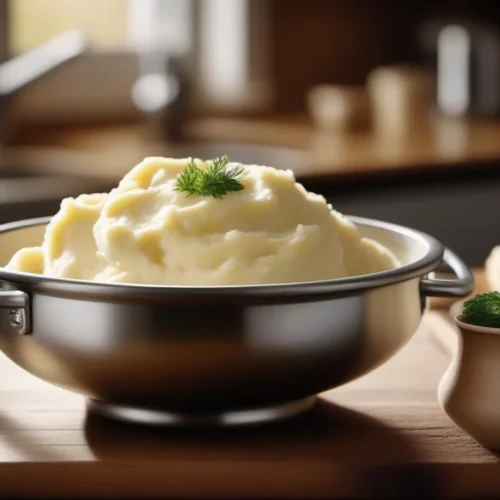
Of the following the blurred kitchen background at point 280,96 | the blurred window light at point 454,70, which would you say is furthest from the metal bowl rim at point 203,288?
the blurred window light at point 454,70

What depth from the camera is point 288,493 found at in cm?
99

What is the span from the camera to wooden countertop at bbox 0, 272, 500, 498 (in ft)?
3.23

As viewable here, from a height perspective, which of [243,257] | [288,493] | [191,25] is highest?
[191,25]

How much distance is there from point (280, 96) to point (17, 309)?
340 cm

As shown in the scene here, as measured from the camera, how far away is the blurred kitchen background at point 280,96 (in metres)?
3.01

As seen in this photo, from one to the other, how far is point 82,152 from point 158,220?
2.31 metres

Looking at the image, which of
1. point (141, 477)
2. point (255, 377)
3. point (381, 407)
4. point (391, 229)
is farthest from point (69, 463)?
point (391, 229)

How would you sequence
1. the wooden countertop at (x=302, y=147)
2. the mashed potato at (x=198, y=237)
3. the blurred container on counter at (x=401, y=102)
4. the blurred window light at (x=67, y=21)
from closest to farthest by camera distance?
the mashed potato at (x=198, y=237) → the wooden countertop at (x=302, y=147) → the blurred window light at (x=67, y=21) → the blurred container on counter at (x=401, y=102)

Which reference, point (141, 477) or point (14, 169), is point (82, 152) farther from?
point (141, 477)

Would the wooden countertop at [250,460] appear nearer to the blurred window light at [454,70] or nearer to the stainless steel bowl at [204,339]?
the stainless steel bowl at [204,339]

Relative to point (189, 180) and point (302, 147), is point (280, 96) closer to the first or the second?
point (302, 147)

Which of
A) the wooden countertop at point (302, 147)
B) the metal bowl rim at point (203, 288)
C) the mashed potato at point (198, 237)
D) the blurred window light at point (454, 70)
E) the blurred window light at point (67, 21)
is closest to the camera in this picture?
the metal bowl rim at point (203, 288)

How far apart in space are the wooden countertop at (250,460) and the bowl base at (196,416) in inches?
0.4

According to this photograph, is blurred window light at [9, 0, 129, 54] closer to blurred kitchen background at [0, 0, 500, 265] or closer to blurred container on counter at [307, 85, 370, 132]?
blurred kitchen background at [0, 0, 500, 265]
